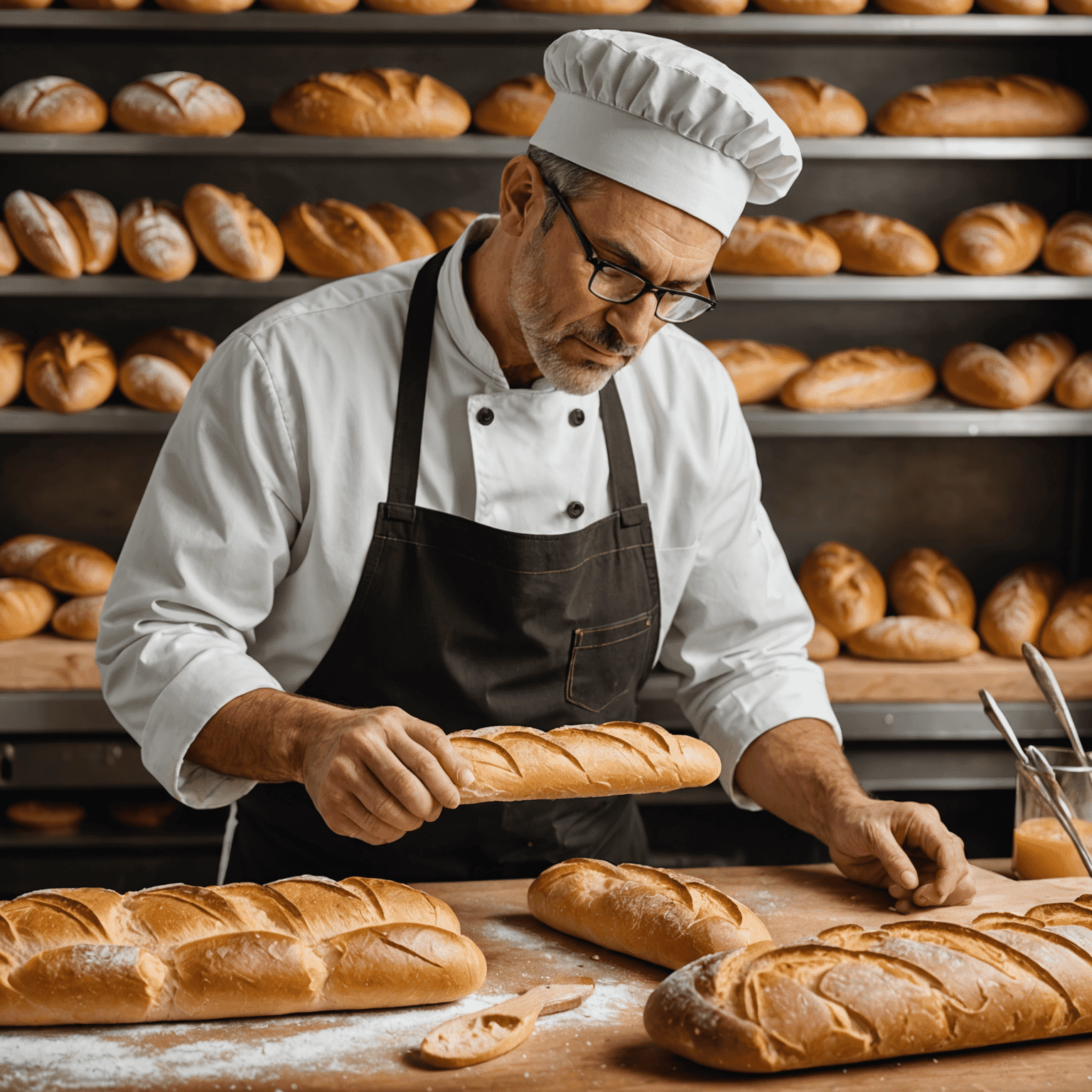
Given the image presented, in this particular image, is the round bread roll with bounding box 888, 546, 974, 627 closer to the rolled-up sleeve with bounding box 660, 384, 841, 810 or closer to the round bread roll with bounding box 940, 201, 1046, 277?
the round bread roll with bounding box 940, 201, 1046, 277

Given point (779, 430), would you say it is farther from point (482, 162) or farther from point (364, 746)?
point (364, 746)

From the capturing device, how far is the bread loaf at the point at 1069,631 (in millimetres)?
3072

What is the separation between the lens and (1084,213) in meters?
3.21

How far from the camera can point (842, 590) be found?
3.15 metres

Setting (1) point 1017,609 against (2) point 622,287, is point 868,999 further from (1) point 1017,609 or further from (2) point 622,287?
(1) point 1017,609

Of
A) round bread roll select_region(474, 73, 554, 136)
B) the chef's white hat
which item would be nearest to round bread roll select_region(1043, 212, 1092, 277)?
round bread roll select_region(474, 73, 554, 136)

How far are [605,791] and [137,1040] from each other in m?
0.61

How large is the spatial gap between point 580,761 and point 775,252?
194 centimetres

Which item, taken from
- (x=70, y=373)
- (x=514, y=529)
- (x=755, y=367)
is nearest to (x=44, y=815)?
(x=70, y=373)

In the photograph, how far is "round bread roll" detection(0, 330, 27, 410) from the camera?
296 cm

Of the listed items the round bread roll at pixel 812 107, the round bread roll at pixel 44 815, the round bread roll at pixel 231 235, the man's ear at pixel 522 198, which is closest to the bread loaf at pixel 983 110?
the round bread roll at pixel 812 107

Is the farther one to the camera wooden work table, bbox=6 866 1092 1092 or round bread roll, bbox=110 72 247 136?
round bread roll, bbox=110 72 247 136

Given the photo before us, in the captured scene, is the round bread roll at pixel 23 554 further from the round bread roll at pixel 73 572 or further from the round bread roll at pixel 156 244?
the round bread roll at pixel 156 244

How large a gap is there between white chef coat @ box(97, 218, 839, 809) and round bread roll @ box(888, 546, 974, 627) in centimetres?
129
